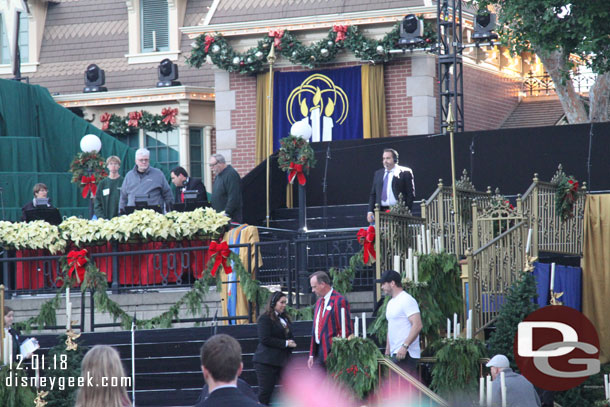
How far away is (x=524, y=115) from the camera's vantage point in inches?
1070

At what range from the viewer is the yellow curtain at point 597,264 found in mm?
16562

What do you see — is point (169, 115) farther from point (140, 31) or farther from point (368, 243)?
point (368, 243)

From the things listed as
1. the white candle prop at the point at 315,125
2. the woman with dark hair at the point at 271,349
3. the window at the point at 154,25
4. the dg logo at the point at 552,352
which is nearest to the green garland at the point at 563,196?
the dg logo at the point at 552,352

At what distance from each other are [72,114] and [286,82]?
522 cm

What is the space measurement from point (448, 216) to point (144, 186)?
14.6 ft

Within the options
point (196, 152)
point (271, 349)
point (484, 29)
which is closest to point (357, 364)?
point (271, 349)

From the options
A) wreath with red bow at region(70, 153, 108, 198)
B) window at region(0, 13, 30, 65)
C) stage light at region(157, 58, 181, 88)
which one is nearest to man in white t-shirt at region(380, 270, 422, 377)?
wreath with red bow at region(70, 153, 108, 198)

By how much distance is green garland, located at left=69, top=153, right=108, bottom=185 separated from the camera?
20297 millimetres

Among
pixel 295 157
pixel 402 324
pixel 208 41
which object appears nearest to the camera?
pixel 402 324

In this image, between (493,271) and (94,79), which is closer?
(493,271)

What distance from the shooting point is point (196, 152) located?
91.8 ft

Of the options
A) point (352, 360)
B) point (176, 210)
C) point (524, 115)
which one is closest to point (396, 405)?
point (352, 360)

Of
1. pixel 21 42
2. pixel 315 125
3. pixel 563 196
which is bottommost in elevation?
pixel 563 196

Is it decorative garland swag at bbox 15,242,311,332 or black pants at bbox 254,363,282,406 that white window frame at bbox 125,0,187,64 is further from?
black pants at bbox 254,363,282,406
